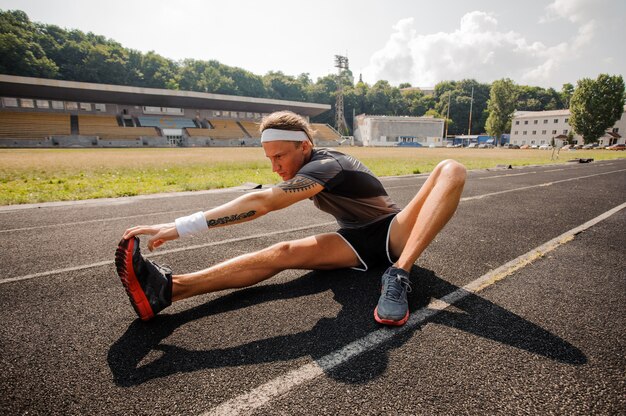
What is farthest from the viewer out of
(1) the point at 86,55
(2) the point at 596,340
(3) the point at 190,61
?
(3) the point at 190,61

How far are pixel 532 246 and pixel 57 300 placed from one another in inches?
211

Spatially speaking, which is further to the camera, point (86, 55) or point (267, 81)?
point (267, 81)

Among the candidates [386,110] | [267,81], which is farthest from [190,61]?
[386,110]

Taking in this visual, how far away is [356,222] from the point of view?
117 inches

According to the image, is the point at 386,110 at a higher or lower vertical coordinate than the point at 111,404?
higher

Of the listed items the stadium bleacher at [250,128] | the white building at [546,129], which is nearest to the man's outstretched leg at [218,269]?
the stadium bleacher at [250,128]

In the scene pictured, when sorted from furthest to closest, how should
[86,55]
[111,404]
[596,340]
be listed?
[86,55]
[596,340]
[111,404]

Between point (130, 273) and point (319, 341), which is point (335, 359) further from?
point (130, 273)

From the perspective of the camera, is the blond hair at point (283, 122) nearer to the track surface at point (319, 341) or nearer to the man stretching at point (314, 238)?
the man stretching at point (314, 238)

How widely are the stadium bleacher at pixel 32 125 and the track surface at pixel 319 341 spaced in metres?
49.2

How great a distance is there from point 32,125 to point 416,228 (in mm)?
55615

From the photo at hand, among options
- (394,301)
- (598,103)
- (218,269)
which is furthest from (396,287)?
(598,103)

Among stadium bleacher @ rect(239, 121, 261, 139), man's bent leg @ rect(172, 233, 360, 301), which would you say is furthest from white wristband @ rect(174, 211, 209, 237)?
stadium bleacher @ rect(239, 121, 261, 139)

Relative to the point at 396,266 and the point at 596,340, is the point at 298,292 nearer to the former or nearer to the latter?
the point at 396,266
